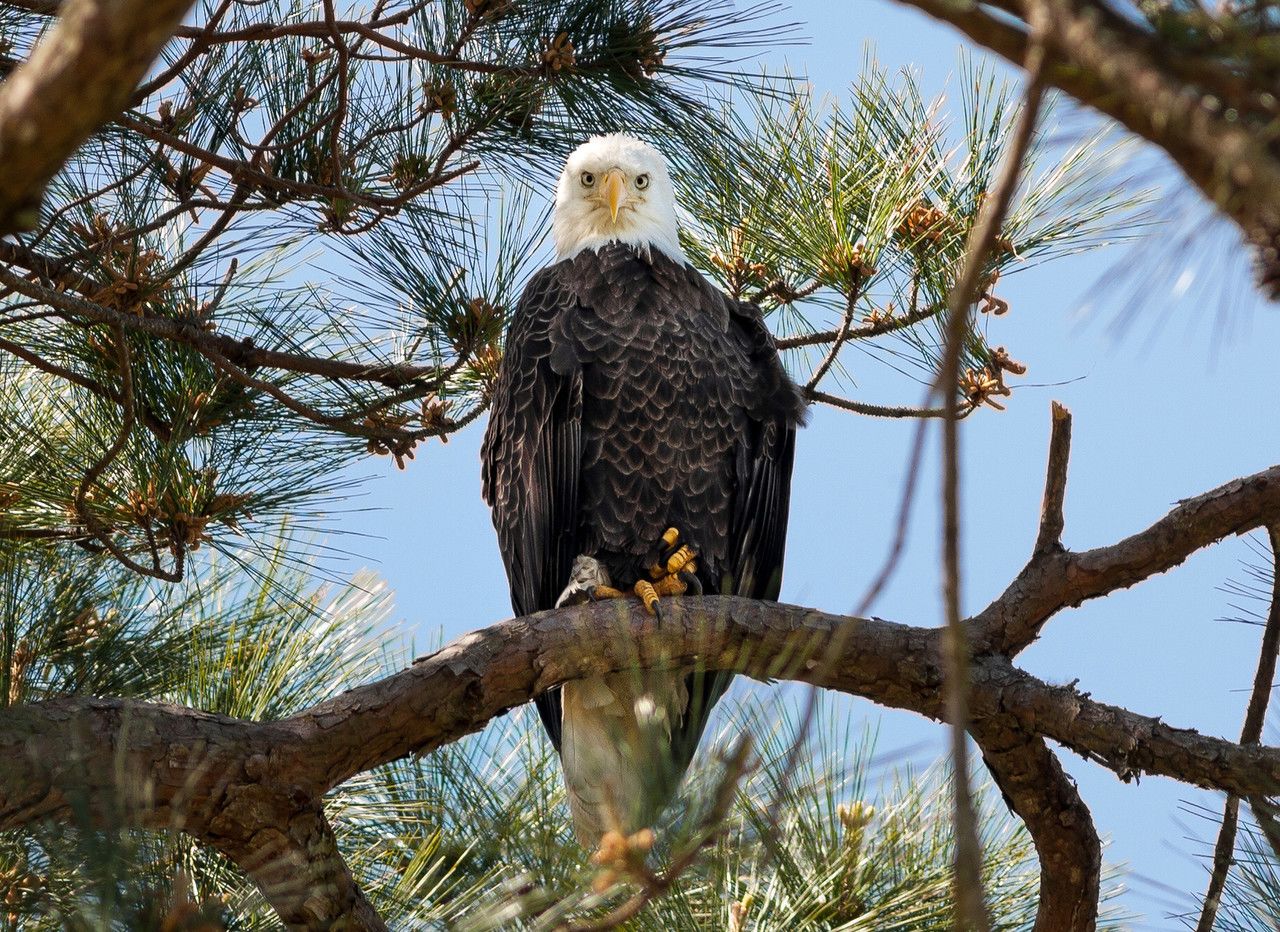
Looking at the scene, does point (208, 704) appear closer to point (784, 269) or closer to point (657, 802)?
point (784, 269)

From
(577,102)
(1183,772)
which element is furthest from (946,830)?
(577,102)

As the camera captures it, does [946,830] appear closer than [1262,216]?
No

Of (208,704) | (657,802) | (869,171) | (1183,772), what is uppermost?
(869,171)

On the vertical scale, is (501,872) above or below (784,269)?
below

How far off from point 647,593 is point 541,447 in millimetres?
507

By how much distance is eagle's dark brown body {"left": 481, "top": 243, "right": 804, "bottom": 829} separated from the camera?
3357 mm

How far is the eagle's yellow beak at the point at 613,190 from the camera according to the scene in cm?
368

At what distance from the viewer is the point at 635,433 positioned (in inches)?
132

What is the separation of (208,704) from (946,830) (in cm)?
156

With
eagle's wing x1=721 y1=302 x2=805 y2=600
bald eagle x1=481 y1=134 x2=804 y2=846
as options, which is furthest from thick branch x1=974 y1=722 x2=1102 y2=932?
eagle's wing x1=721 y1=302 x2=805 y2=600

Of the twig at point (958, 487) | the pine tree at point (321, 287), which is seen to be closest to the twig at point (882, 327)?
the pine tree at point (321, 287)

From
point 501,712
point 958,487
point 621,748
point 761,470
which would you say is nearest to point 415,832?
point 501,712

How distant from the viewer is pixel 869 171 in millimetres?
3264

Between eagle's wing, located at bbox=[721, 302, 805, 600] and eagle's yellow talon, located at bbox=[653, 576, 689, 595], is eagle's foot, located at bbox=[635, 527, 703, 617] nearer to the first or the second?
eagle's yellow talon, located at bbox=[653, 576, 689, 595]
